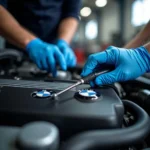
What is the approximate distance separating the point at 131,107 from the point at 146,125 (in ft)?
0.27

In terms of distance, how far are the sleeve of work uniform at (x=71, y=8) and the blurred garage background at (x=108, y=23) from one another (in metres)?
3.17

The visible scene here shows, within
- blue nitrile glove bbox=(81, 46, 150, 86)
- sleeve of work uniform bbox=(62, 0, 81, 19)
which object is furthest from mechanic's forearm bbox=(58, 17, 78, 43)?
blue nitrile glove bbox=(81, 46, 150, 86)

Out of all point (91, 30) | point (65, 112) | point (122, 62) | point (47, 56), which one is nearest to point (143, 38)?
point (122, 62)

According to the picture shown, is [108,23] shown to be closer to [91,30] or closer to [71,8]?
[91,30]

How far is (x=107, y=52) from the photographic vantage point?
1.76 ft

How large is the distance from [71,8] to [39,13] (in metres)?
0.21

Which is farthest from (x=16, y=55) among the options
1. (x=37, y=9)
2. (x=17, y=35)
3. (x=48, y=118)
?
(x=48, y=118)

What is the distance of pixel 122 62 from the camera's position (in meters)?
0.53

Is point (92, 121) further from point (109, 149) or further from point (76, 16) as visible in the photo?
point (76, 16)

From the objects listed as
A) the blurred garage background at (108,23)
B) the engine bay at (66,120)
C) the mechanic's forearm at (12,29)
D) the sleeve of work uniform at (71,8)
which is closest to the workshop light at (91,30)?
the blurred garage background at (108,23)

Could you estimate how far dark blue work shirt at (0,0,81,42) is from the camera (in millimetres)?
1025

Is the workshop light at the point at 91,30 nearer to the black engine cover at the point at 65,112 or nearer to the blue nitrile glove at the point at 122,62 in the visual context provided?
the blue nitrile glove at the point at 122,62

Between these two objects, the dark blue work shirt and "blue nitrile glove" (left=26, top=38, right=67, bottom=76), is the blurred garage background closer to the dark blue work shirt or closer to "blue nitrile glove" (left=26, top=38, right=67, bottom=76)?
the dark blue work shirt

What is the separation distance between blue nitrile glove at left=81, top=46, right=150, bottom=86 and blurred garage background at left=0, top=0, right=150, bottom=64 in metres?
3.78
